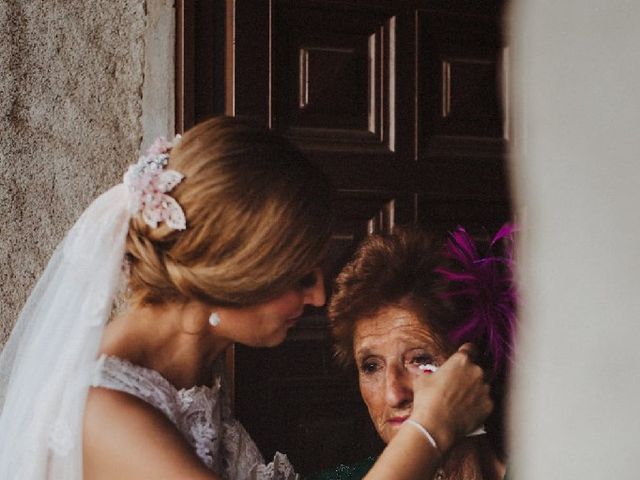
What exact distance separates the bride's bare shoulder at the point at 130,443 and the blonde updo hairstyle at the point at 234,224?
0.27 meters

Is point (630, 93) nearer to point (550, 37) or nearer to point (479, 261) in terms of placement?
point (550, 37)

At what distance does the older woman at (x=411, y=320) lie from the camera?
2.22m

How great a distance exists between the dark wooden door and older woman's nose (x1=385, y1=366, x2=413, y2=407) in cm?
58

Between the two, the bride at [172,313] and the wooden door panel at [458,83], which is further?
the wooden door panel at [458,83]

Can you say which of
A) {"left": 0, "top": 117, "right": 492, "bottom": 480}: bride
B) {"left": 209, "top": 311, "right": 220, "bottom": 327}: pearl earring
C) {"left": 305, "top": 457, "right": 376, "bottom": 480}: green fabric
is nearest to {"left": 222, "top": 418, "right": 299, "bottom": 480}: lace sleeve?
{"left": 0, "top": 117, "right": 492, "bottom": 480}: bride

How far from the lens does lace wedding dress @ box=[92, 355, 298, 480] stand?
74.4 inches

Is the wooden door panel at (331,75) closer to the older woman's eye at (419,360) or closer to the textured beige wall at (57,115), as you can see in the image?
the textured beige wall at (57,115)

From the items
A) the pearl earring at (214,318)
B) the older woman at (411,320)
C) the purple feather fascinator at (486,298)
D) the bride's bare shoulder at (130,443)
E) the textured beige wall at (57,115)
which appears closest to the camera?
the bride's bare shoulder at (130,443)

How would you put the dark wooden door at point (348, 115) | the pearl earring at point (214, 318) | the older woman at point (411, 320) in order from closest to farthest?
the pearl earring at point (214, 318), the older woman at point (411, 320), the dark wooden door at point (348, 115)

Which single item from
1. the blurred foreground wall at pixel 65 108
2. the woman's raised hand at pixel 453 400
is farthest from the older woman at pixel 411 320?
the blurred foreground wall at pixel 65 108

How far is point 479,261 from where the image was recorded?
2.19 metres

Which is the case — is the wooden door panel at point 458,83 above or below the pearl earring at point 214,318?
above

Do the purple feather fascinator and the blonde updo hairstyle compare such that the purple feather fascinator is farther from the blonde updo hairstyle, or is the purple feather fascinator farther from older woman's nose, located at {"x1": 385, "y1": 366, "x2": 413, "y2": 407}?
the blonde updo hairstyle

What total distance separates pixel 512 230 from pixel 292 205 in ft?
2.56
